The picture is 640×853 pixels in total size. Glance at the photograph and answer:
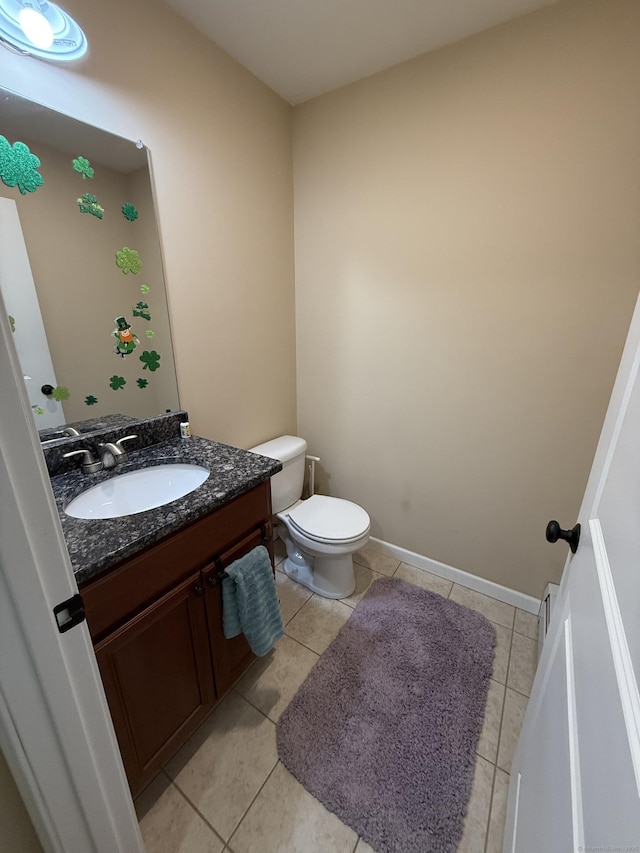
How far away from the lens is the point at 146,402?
4.63ft

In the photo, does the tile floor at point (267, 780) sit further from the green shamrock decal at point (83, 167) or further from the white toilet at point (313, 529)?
the green shamrock decal at point (83, 167)

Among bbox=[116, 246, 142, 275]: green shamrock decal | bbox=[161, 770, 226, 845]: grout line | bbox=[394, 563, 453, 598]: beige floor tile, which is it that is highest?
bbox=[116, 246, 142, 275]: green shamrock decal

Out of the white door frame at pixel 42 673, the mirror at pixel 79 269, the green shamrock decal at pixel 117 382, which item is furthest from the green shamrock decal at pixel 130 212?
the white door frame at pixel 42 673

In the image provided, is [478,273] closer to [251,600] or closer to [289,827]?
[251,600]

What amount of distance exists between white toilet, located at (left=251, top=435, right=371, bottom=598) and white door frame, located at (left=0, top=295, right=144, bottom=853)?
1094 millimetres

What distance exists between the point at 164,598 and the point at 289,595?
40.6 inches

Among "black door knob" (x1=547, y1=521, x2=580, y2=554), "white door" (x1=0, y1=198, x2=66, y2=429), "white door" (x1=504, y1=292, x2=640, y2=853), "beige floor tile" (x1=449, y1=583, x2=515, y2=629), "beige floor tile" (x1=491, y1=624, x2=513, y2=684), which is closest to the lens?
"white door" (x1=504, y1=292, x2=640, y2=853)

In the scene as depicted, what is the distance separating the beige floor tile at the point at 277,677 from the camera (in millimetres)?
1302

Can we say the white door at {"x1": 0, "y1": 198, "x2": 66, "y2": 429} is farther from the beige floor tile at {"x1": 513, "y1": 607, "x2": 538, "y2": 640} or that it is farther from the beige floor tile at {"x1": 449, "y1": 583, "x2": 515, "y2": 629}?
the beige floor tile at {"x1": 513, "y1": 607, "x2": 538, "y2": 640}

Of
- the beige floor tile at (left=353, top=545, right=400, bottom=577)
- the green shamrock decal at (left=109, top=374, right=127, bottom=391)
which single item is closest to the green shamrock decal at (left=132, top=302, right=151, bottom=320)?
the green shamrock decal at (left=109, top=374, right=127, bottom=391)

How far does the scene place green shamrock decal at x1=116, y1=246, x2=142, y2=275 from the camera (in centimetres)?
125

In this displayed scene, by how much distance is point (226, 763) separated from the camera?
1123 mm

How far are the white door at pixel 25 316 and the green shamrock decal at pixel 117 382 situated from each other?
18 cm

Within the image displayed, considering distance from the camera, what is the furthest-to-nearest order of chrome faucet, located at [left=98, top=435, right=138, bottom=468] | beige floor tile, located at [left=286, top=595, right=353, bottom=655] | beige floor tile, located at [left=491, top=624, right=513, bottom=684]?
beige floor tile, located at [left=286, top=595, right=353, bottom=655]
beige floor tile, located at [left=491, top=624, right=513, bottom=684]
chrome faucet, located at [left=98, top=435, right=138, bottom=468]
